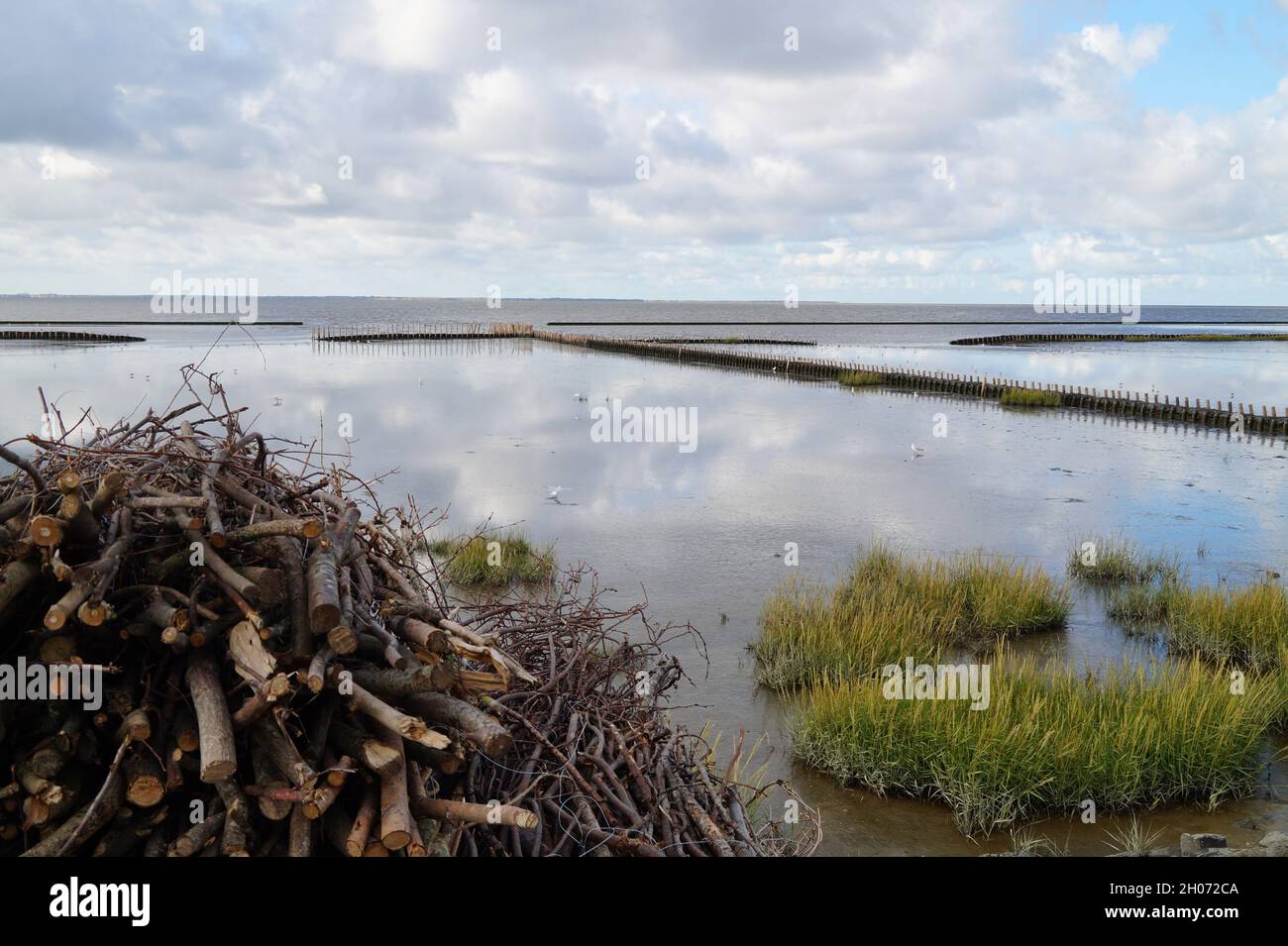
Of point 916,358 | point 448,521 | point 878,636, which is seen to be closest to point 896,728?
point 878,636

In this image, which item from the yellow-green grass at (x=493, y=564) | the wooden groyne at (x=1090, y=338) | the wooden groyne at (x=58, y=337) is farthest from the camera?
the wooden groyne at (x=1090, y=338)

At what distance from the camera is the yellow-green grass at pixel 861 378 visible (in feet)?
174

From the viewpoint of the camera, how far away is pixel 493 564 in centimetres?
1464

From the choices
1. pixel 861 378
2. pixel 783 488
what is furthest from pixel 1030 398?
pixel 783 488

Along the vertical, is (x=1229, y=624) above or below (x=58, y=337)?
below

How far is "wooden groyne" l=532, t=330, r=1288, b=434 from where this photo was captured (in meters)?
37.2

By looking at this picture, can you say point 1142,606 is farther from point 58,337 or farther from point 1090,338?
point 1090,338

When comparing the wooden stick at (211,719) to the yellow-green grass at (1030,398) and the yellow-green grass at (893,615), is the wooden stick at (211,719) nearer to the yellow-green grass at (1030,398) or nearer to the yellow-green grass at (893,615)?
the yellow-green grass at (893,615)

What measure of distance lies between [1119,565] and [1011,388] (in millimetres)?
32305

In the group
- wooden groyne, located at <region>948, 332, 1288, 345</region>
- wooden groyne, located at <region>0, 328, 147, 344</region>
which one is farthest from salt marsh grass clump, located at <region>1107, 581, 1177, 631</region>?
wooden groyne, located at <region>948, 332, 1288, 345</region>

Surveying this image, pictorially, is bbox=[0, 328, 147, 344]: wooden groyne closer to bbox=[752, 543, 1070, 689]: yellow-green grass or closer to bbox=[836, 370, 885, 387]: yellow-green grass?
bbox=[836, 370, 885, 387]: yellow-green grass

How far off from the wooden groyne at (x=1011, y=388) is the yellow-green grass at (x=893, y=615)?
1078 inches

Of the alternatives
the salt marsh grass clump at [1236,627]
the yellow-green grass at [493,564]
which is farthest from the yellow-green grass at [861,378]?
the salt marsh grass clump at [1236,627]
